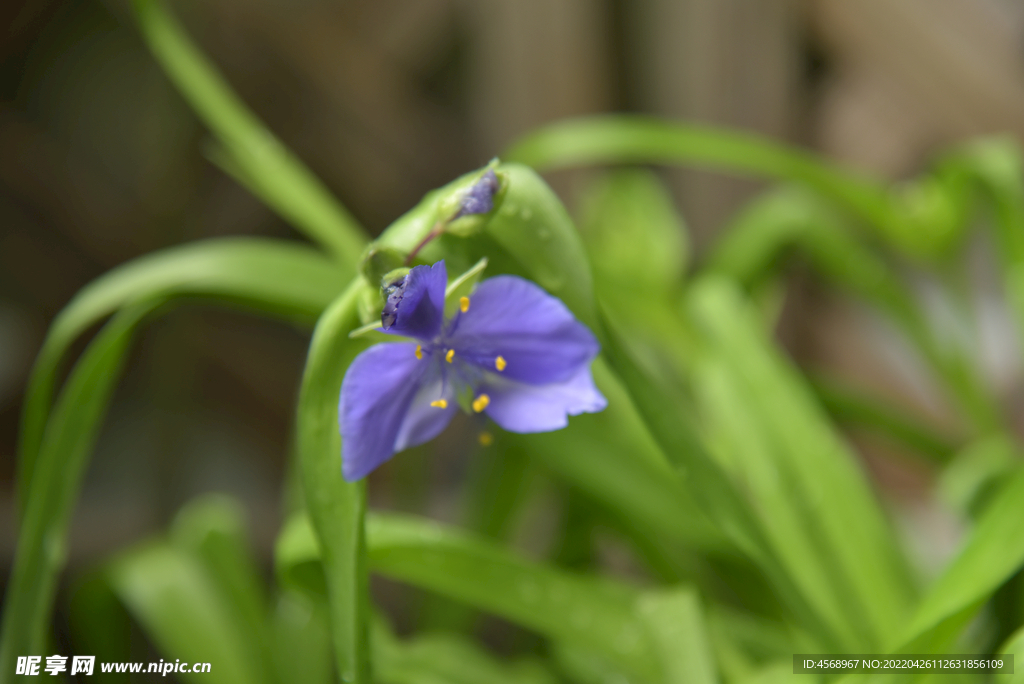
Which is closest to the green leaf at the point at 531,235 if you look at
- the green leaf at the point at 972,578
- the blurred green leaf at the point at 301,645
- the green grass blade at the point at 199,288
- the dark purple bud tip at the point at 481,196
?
the dark purple bud tip at the point at 481,196

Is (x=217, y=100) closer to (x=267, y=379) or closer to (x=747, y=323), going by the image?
(x=747, y=323)

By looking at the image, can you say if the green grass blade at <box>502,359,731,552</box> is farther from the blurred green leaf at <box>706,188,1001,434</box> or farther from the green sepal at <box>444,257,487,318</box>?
the blurred green leaf at <box>706,188,1001,434</box>

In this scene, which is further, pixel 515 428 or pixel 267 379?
pixel 267 379

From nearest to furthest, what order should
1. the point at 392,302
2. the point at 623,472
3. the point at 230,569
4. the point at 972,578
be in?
the point at 392,302, the point at 972,578, the point at 623,472, the point at 230,569

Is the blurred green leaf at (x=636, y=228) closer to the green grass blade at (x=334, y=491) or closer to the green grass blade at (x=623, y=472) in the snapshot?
the green grass blade at (x=623, y=472)

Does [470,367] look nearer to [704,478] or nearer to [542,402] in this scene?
[542,402]

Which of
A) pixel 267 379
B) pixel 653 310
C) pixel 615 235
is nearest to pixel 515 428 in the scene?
pixel 653 310

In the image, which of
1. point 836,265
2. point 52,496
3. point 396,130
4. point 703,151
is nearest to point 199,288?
point 52,496
